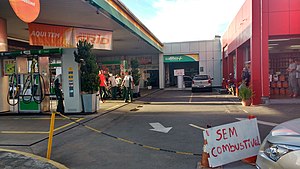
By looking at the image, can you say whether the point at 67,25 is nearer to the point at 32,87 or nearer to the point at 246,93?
the point at 32,87

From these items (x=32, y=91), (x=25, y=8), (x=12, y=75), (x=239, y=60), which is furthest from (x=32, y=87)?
(x=239, y=60)

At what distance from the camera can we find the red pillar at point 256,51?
13273 millimetres

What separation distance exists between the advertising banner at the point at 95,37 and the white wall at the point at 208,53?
16.3 meters

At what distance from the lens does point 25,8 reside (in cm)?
656

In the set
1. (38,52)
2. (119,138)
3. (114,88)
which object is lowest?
(119,138)

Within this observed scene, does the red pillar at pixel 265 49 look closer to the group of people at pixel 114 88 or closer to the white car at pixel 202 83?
the group of people at pixel 114 88

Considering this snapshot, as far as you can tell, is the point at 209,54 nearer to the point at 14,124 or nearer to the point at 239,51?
the point at 239,51

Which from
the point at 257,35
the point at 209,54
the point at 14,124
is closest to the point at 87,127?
the point at 14,124

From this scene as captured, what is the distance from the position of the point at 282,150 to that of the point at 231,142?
1.89m

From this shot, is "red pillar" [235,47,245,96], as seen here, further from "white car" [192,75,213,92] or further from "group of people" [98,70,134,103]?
"group of people" [98,70,134,103]

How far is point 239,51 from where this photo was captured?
19078 millimetres

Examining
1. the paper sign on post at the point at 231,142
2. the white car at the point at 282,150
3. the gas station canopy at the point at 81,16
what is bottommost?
the paper sign on post at the point at 231,142

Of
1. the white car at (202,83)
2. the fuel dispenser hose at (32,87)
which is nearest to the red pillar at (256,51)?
the fuel dispenser hose at (32,87)

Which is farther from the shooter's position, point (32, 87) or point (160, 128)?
point (32, 87)
